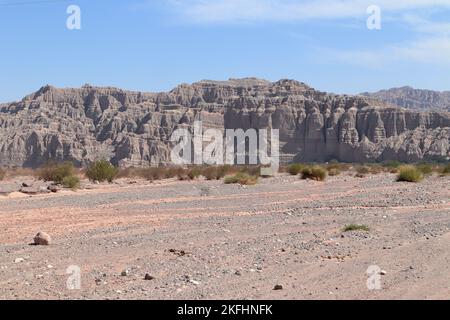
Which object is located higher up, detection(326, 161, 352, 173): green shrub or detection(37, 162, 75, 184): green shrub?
detection(37, 162, 75, 184): green shrub

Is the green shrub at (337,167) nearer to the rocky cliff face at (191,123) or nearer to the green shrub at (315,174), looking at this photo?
the green shrub at (315,174)

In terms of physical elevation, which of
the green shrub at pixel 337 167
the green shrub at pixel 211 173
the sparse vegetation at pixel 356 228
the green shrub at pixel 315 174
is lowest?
the green shrub at pixel 337 167

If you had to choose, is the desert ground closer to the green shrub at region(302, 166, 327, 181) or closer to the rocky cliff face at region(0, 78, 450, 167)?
the green shrub at region(302, 166, 327, 181)

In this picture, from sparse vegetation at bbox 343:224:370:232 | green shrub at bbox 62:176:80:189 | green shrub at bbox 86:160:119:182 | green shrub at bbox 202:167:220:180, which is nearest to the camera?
sparse vegetation at bbox 343:224:370:232

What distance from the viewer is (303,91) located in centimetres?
13762

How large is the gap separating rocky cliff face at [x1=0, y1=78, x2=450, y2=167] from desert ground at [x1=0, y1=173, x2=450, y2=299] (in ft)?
274

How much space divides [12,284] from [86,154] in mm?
97323

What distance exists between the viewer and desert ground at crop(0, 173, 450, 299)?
8.09 metres

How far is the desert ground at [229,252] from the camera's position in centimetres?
809

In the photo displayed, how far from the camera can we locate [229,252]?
10.9 meters

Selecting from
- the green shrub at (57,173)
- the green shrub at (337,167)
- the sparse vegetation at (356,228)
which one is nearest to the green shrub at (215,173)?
the green shrub at (337,167)

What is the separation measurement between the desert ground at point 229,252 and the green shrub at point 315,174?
19.9m

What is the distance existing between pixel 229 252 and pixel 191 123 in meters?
108

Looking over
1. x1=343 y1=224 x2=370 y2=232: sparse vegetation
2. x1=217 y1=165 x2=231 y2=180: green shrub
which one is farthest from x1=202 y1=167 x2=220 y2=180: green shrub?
x1=343 y1=224 x2=370 y2=232: sparse vegetation
